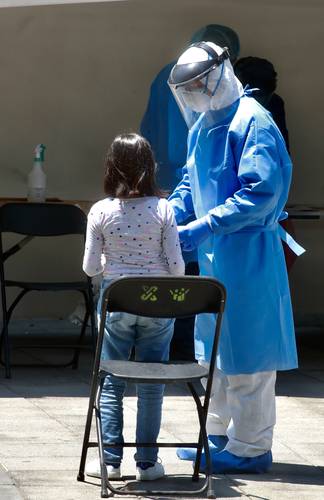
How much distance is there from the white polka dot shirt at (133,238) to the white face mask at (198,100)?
47 centimetres

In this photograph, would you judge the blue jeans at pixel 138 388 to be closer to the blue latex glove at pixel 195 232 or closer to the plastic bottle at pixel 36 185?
the blue latex glove at pixel 195 232

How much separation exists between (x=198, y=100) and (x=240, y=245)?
605 millimetres

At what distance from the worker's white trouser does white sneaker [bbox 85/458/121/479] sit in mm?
516

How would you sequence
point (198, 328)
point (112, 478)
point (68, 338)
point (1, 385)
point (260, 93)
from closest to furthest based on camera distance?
point (112, 478)
point (198, 328)
point (1, 385)
point (260, 93)
point (68, 338)

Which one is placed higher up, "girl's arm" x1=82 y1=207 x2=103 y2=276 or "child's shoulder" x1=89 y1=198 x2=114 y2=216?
"child's shoulder" x1=89 y1=198 x2=114 y2=216

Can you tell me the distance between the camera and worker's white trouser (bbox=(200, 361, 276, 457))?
4.87m

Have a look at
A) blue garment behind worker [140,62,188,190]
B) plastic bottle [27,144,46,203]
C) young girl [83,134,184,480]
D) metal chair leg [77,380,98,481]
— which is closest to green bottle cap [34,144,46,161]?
plastic bottle [27,144,46,203]

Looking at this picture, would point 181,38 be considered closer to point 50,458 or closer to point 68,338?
point 68,338

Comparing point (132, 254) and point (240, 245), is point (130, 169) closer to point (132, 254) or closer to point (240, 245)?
point (132, 254)

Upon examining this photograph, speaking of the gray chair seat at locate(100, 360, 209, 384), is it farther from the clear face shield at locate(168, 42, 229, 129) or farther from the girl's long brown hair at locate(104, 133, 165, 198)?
the clear face shield at locate(168, 42, 229, 129)

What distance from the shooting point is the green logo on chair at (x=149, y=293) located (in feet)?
14.4

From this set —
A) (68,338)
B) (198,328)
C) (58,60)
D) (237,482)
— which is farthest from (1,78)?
(237,482)

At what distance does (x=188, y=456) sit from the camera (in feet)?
16.8

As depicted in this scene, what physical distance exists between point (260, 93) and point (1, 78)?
1987 millimetres
